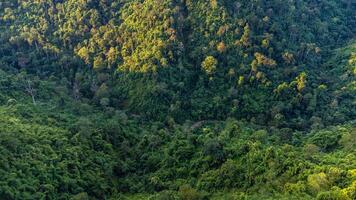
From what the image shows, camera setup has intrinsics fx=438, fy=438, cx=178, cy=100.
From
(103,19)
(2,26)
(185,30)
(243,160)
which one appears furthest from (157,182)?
(2,26)

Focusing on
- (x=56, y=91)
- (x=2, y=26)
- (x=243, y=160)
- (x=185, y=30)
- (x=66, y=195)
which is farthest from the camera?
(x=2, y=26)

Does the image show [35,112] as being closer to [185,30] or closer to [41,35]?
[41,35]

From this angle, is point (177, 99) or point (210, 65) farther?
point (210, 65)

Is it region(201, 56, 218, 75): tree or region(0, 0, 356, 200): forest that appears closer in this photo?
region(0, 0, 356, 200): forest

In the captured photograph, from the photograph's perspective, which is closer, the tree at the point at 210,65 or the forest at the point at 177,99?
the forest at the point at 177,99

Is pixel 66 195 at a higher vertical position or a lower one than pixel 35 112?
lower

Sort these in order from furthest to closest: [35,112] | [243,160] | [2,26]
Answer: [2,26] → [35,112] → [243,160]

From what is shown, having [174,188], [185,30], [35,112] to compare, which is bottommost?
[174,188]

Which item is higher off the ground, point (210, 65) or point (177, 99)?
point (210, 65)
